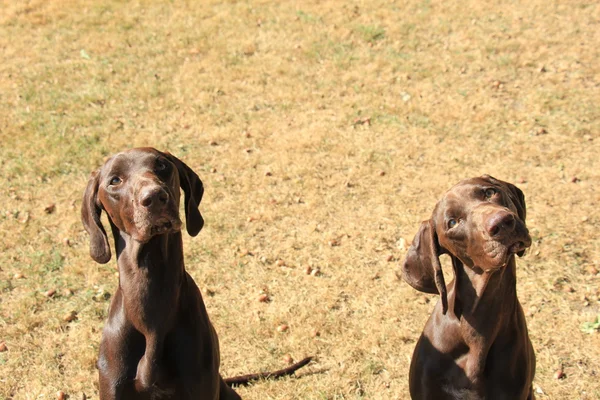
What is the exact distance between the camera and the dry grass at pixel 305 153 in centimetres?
586

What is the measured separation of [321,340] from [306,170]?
2735 mm

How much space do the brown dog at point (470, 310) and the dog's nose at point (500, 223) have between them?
154 millimetres

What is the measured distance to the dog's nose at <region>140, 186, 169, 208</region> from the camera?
357 centimetres

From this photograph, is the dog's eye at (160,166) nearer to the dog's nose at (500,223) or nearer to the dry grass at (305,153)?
the dog's nose at (500,223)

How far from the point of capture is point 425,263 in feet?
13.5

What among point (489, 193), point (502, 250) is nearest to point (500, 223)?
point (502, 250)

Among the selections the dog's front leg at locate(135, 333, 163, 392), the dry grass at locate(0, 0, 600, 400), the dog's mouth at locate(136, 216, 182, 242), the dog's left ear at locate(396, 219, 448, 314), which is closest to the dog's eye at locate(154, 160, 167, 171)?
the dog's mouth at locate(136, 216, 182, 242)

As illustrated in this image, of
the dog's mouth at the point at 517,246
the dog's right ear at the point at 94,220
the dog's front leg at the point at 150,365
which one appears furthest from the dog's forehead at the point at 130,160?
the dog's mouth at the point at 517,246

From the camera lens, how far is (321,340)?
5.86 meters

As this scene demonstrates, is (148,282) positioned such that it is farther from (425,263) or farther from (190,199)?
(425,263)

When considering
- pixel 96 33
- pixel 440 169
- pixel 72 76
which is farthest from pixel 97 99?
pixel 440 169

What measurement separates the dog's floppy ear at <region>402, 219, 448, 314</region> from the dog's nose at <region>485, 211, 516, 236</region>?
1.62ft

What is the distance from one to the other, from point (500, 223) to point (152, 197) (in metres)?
1.74

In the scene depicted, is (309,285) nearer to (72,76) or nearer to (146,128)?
(146,128)
